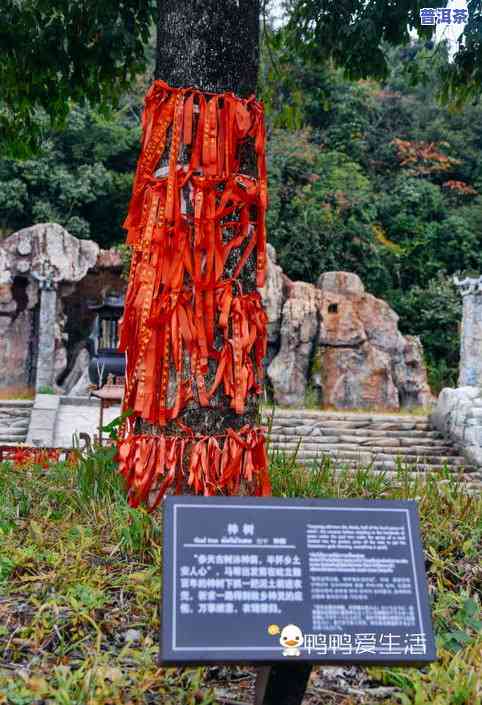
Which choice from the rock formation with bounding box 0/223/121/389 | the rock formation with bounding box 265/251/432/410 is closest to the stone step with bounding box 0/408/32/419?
the rock formation with bounding box 0/223/121/389

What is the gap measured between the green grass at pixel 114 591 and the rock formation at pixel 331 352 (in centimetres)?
1280

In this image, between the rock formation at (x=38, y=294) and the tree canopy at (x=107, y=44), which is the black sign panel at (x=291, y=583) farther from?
the rock formation at (x=38, y=294)

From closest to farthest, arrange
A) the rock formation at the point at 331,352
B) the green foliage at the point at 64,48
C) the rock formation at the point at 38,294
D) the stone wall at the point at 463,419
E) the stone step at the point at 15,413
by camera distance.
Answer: the green foliage at the point at 64,48 < the stone wall at the point at 463,419 < the stone step at the point at 15,413 < the rock formation at the point at 331,352 < the rock formation at the point at 38,294

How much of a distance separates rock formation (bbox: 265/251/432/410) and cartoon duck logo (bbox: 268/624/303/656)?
14688 millimetres

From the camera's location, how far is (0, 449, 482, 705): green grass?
90.7 inches

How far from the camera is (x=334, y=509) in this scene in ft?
6.71

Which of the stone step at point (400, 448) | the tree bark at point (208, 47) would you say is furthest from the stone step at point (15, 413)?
the tree bark at point (208, 47)

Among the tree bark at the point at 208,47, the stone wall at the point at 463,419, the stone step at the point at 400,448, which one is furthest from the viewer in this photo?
the stone step at the point at 400,448

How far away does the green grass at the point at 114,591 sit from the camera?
2303mm

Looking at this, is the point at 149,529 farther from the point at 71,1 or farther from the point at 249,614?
the point at 71,1

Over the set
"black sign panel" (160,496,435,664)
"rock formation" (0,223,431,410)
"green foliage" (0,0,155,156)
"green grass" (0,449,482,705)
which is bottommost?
"green grass" (0,449,482,705)

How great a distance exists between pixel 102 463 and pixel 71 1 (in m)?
3.01

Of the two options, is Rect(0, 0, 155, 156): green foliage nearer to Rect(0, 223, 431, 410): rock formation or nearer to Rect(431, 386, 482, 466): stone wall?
Rect(431, 386, 482, 466): stone wall

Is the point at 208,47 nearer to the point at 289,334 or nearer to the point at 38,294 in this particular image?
the point at 289,334
